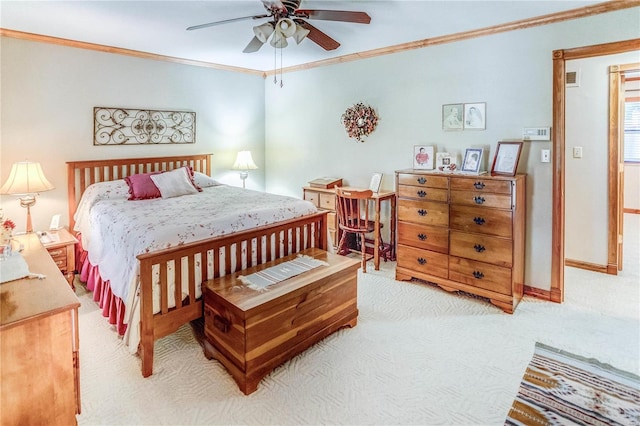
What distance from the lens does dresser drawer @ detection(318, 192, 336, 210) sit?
471cm

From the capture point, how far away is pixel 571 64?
407cm

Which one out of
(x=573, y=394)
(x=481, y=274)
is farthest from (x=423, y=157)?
(x=573, y=394)

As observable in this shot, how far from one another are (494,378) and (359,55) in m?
3.71

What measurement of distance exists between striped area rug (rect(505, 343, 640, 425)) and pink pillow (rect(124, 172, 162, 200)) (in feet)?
11.8

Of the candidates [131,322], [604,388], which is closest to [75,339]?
[131,322]

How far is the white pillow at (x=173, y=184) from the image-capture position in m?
4.04

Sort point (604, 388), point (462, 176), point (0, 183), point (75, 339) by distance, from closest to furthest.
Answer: point (75, 339) → point (604, 388) → point (462, 176) → point (0, 183)

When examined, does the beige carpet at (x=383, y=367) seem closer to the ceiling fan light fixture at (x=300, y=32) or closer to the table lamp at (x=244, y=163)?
the ceiling fan light fixture at (x=300, y=32)

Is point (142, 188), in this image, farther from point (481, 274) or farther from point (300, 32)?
point (481, 274)

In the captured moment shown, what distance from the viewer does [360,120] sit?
4.62 m

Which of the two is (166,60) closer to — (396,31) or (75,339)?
(396,31)

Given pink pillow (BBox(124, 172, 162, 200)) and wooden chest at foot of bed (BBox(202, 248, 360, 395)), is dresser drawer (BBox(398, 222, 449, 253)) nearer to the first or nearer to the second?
wooden chest at foot of bed (BBox(202, 248, 360, 395))

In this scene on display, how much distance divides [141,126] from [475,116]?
3715mm

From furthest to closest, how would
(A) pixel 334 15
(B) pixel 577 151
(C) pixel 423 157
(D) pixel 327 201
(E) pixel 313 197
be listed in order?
(E) pixel 313 197 → (D) pixel 327 201 → (B) pixel 577 151 → (C) pixel 423 157 → (A) pixel 334 15
